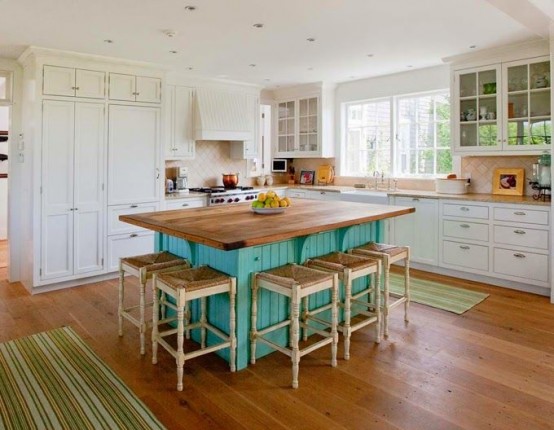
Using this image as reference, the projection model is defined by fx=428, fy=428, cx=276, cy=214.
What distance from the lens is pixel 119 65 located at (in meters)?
4.85

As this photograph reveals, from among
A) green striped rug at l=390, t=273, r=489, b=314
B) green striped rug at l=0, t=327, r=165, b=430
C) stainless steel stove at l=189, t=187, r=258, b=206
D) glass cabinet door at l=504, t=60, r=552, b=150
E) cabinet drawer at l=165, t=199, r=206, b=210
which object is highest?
glass cabinet door at l=504, t=60, r=552, b=150

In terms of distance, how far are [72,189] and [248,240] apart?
301 centimetres

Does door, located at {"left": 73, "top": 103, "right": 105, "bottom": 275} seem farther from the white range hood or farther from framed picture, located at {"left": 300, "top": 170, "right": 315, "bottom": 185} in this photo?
framed picture, located at {"left": 300, "top": 170, "right": 315, "bottom": 185}

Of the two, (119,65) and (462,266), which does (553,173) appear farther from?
(119,65)

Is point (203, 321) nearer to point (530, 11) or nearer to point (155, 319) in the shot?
point (155, 319)

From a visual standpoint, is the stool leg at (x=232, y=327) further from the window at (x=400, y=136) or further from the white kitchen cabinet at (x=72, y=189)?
the window at (x=400, y=136)

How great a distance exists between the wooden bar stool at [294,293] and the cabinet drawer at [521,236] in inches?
100

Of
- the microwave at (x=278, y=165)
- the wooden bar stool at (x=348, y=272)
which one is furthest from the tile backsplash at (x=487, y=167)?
the microwave at (x=278, y=165)

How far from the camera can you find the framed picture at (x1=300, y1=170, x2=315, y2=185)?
7086 millimetres

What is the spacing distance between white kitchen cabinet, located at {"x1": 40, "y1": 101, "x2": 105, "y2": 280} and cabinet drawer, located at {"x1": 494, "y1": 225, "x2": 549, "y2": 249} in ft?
14.2

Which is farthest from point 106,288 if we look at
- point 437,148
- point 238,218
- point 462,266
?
point 437,148

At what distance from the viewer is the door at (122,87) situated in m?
4.82

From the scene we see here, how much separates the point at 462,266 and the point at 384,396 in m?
2.79

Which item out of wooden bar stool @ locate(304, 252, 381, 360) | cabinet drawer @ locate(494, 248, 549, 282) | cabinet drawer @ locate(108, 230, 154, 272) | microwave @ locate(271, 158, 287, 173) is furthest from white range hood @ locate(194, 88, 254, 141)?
cabinet drawer @ locate(494, 248, 549, 282)
